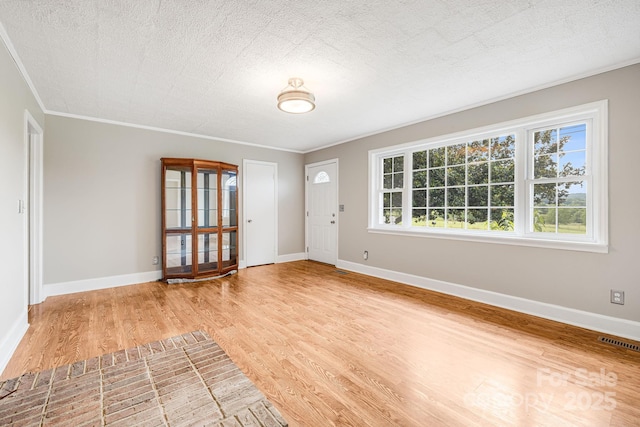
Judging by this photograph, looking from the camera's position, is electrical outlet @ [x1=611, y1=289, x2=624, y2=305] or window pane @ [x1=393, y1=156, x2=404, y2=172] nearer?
electrical outlet @ [x1=611, y1=289, x2=624, y2=305]

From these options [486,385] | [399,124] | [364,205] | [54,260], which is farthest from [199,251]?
A: [486,385]

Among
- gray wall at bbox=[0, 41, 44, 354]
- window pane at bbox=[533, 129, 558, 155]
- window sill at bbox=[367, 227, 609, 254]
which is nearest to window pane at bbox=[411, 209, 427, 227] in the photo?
window sill at bbox=[367, 227, 609, 254]

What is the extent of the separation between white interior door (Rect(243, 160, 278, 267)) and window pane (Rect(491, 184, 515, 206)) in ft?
13.2

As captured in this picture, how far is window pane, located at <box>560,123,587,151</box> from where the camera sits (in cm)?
292

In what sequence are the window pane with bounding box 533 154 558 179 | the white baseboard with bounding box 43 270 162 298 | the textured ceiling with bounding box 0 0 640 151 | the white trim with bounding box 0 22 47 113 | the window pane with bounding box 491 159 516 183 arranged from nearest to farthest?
the textured ceiling with bounding box 0 0 640 151 < the white trim with bounding box 0 22 47 113 < the window pane with bounding box 533 154 558 179 < the window pane with bounding box 491 159 516 183 < the white baseboard with bounding box 43 270 162 298

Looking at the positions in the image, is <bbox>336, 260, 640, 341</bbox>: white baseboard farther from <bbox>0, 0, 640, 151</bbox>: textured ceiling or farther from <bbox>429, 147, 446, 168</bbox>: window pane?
<bbox>0, 0, 640, 151</bbox>: textured ceiling

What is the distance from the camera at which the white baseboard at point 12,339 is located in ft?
7.04

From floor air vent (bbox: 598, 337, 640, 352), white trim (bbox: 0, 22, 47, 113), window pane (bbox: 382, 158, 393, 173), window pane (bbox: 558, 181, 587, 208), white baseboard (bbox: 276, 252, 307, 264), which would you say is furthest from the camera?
white baseboard (bbox: 276, 252, 307, 264)

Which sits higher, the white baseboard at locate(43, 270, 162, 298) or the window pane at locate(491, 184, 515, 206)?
the window pane at locate(491, 184, 515, 206)

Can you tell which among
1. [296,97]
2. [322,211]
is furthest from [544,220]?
[322,211]

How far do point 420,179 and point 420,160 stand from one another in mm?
292

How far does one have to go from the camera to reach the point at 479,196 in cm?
369

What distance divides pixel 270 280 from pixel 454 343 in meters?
2.93

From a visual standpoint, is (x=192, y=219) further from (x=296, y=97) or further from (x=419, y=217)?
(x=419, y=217)
